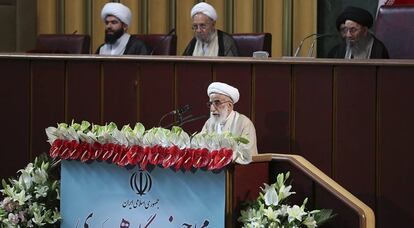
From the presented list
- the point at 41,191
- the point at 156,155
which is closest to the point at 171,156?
the point at 156,155

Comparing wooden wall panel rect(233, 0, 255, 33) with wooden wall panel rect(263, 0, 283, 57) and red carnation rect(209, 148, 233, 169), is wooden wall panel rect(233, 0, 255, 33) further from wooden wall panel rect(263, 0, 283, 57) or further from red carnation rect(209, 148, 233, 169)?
red carnation rect(209, 148, 233, 169)

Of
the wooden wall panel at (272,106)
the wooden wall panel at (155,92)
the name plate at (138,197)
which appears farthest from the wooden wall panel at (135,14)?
the name plate at (138,197)

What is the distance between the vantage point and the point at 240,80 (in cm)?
507

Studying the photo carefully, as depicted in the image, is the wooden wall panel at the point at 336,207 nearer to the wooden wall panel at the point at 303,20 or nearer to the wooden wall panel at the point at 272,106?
the wooden wall panel at the point at 272,106

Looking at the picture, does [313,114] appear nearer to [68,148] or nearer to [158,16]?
[68,148]

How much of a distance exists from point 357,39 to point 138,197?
2.56 metres

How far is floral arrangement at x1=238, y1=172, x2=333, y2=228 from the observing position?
3.62 metres

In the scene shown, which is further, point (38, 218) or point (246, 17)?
point (246, 17)

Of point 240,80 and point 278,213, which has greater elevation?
point 240,80

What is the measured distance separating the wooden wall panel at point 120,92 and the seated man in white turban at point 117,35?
3.87ft

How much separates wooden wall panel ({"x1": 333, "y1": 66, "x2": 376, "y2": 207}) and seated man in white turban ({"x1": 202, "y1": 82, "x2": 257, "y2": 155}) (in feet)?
1.46

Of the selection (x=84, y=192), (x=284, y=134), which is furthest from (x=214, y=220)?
(x=284, y=134)

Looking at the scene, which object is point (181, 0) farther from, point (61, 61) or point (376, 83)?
point (376, 83)

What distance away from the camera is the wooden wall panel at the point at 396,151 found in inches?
185
